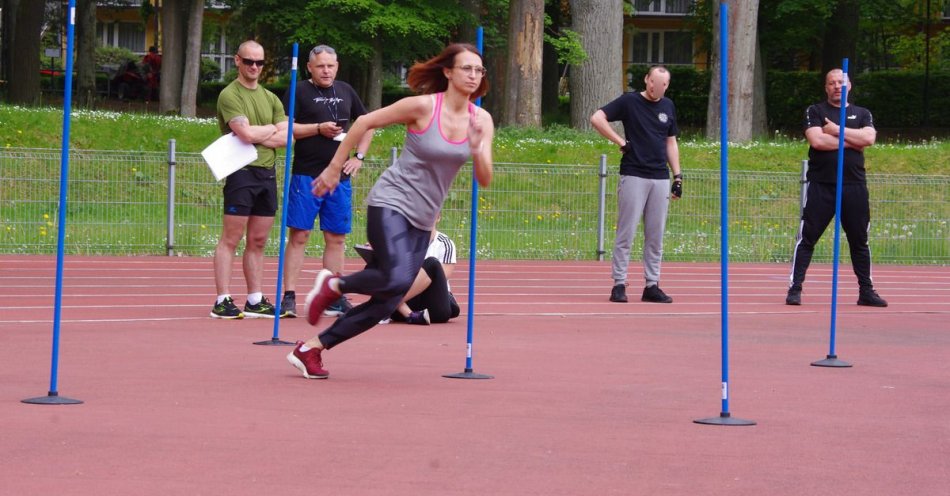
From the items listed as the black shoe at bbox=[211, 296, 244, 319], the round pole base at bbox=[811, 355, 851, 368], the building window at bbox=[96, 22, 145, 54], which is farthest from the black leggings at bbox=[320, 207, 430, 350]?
the building window at bbox=[96, 22, 145, 54]

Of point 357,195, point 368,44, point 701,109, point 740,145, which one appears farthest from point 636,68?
point 357,195

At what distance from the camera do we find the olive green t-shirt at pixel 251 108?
11312mm

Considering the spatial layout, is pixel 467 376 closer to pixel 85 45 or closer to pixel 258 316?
pixel 258 316

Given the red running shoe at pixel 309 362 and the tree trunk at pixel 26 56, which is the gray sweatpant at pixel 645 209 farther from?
the tree trunk at pixel 26 56

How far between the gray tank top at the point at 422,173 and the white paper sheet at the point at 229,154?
3176mm

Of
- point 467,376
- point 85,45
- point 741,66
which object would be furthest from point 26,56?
point 467,376

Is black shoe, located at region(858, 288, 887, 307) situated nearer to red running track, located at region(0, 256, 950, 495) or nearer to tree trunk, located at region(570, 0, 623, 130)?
red running track, located at region(0, 256, 950, 495)

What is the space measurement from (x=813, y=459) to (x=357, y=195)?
14.8 meters

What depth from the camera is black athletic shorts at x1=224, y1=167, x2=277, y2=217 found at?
1133 centimetres

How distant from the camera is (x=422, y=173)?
8.14m

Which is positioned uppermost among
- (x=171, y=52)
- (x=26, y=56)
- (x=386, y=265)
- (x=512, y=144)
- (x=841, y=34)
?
(x=841, y=34)

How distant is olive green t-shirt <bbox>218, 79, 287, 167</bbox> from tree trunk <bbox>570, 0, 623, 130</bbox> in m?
19.3

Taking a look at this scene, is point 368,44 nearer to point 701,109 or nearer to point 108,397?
point 701,109

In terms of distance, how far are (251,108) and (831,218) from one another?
5.49m
